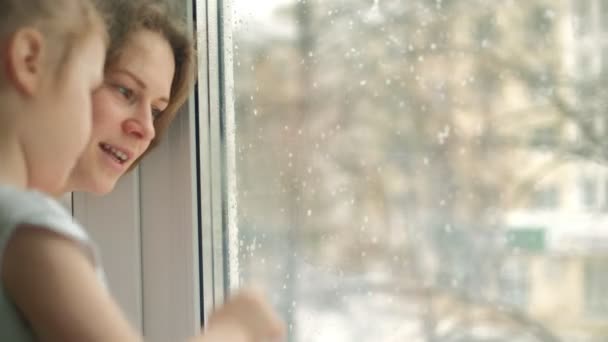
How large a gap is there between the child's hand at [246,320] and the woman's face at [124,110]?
24 cm

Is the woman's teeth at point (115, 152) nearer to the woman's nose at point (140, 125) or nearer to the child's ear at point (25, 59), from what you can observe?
the woman's nose at point (140, 125)

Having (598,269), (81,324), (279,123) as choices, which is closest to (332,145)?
(279,123)

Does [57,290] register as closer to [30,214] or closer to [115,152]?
[30,214]

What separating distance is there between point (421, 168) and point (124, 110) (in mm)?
307

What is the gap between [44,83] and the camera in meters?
0.74

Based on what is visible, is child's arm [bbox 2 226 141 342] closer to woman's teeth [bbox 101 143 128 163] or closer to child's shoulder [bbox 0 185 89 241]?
child's shoulder [bbox 0 185 89 241]

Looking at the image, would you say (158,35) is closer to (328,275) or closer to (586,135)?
(328,275)

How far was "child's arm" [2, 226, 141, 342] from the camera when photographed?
2.11 feet

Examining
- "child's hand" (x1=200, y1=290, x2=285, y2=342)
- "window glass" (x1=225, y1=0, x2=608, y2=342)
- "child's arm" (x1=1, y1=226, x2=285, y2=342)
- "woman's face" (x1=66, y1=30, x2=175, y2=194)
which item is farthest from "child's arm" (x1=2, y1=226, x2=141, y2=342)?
"window glass" (x1=225, y1=0, x2=608, y2=342)

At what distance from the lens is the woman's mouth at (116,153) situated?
0.93 m

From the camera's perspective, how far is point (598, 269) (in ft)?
2.72

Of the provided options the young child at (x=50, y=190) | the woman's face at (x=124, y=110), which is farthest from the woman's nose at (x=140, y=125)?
the young child at (x=50, y=190)

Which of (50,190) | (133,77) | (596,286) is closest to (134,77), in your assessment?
(133,77)

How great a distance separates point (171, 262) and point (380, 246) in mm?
257
